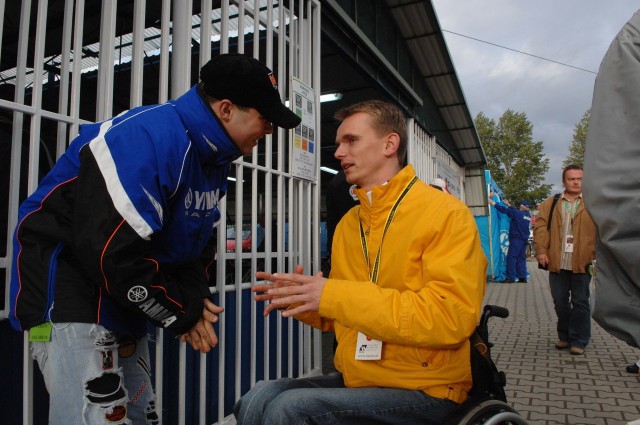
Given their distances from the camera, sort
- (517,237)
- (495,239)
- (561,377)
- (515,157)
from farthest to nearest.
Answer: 1. (515,157)
2. (495,239)
3. (517,237)
4. (561,377)

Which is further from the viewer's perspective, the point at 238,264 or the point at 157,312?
the point at 238,264

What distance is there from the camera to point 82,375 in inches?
55.2

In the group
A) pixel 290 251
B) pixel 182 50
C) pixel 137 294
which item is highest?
pixel 182 50

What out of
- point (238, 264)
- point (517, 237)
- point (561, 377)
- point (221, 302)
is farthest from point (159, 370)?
point (517, 237)

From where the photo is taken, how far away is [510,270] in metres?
13.4

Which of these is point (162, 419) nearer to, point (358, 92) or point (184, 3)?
point (184, 3)

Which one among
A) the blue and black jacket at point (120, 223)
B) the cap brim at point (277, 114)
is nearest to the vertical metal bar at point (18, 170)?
the blue and black jacket at point (120, 223)

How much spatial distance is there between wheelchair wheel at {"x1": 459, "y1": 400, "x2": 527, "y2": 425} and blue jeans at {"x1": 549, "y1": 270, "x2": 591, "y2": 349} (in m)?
4.09

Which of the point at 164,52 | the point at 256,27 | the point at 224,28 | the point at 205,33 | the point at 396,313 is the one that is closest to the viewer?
the point at 396,313

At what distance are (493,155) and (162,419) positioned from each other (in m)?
46.0

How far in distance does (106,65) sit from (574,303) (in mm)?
5053

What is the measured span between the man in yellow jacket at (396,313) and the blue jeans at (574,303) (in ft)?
13.5

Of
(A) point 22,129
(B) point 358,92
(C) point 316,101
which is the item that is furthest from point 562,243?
(A) point 22,129

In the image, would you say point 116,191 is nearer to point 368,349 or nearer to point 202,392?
point 368,349
